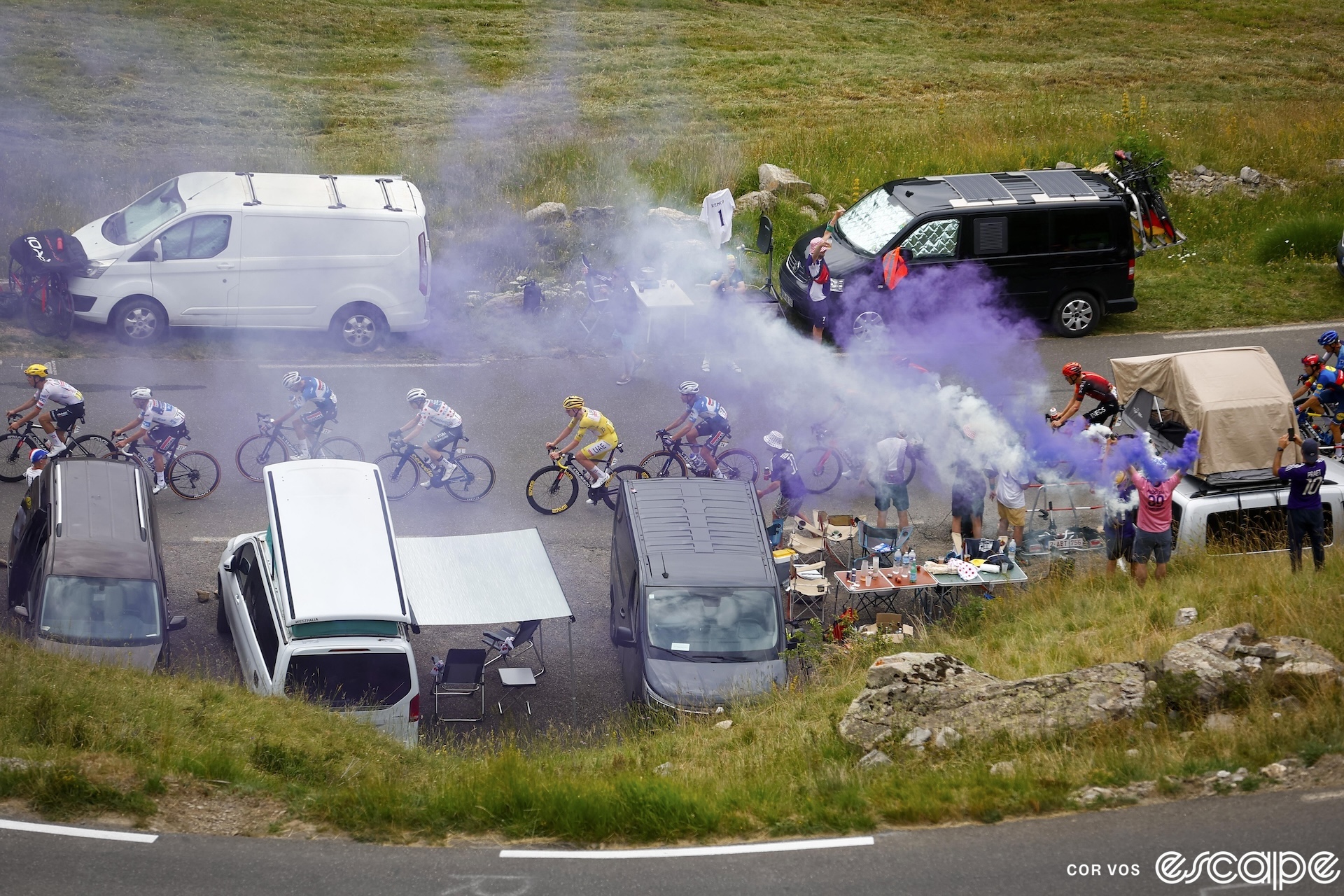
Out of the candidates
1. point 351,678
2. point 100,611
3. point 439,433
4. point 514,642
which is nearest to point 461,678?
point 514,642

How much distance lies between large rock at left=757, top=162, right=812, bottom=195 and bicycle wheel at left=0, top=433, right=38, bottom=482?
14031 millimetres

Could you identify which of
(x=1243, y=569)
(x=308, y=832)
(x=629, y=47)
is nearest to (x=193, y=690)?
(x=308, y=832)

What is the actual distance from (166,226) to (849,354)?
10095mm

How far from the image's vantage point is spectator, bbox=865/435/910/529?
45.4ft

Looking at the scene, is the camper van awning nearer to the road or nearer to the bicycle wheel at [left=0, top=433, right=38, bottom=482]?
the road

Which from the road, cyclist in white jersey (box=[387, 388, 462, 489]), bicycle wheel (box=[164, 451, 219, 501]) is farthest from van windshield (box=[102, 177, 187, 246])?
the road

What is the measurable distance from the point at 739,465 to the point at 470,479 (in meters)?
3.47

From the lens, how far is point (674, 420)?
17.4 metres

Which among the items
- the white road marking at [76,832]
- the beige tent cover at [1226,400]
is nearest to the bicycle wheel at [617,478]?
the beige tent cover at [1226,400]

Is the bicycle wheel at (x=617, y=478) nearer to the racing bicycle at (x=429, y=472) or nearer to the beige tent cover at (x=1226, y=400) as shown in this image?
the racing bicycle at (x=429, y=472)

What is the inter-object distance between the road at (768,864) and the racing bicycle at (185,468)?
7.27m

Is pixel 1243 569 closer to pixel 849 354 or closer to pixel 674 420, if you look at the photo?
pixel 849 354

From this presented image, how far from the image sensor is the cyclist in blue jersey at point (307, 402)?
1456 cm

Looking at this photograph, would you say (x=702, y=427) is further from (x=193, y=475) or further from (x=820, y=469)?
(x=193, y=475)
